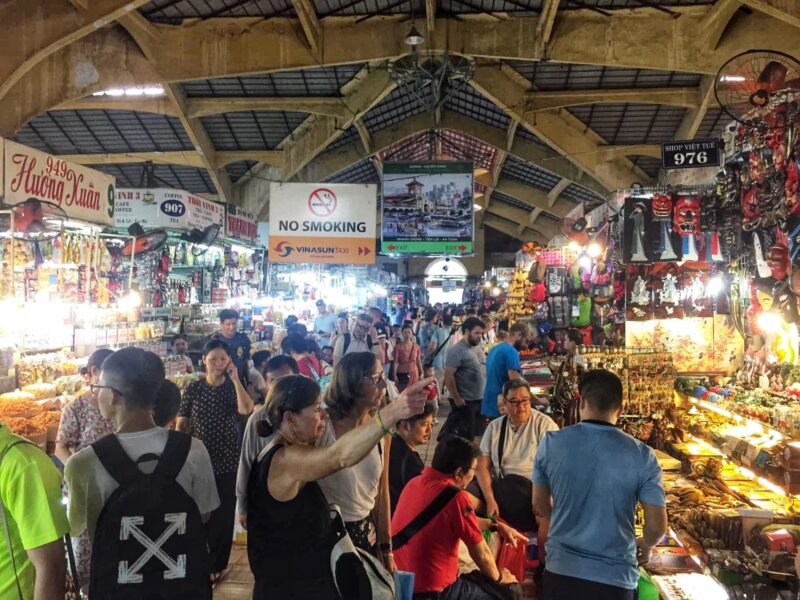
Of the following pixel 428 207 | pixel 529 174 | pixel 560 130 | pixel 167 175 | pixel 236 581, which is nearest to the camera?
pixel 236 581

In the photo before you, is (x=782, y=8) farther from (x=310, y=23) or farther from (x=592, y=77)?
(x=310, y=23)

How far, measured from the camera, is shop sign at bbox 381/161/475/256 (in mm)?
9352

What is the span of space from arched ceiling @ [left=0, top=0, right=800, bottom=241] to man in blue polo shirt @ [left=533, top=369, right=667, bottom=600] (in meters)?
7.03

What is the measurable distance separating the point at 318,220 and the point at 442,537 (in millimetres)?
6926

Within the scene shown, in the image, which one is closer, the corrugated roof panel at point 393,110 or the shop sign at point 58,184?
the shop sign at point 58,184

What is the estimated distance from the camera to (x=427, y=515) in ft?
8.44

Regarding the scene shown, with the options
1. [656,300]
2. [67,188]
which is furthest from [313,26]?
[656,300]

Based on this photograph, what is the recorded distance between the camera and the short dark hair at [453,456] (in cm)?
269

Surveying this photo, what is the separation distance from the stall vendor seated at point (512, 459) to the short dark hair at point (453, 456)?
0.91m

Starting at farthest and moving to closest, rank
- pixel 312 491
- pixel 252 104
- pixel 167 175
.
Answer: pixel 167 175, pixel 252 104, pixel 312 491

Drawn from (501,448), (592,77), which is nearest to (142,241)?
(501,448)

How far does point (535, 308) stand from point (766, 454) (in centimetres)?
918

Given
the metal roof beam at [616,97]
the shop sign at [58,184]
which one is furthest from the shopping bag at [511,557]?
the metal roof beam at [616,97]

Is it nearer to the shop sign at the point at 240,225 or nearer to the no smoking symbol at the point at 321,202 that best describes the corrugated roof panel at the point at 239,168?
the shop sign at the point at 240,225
